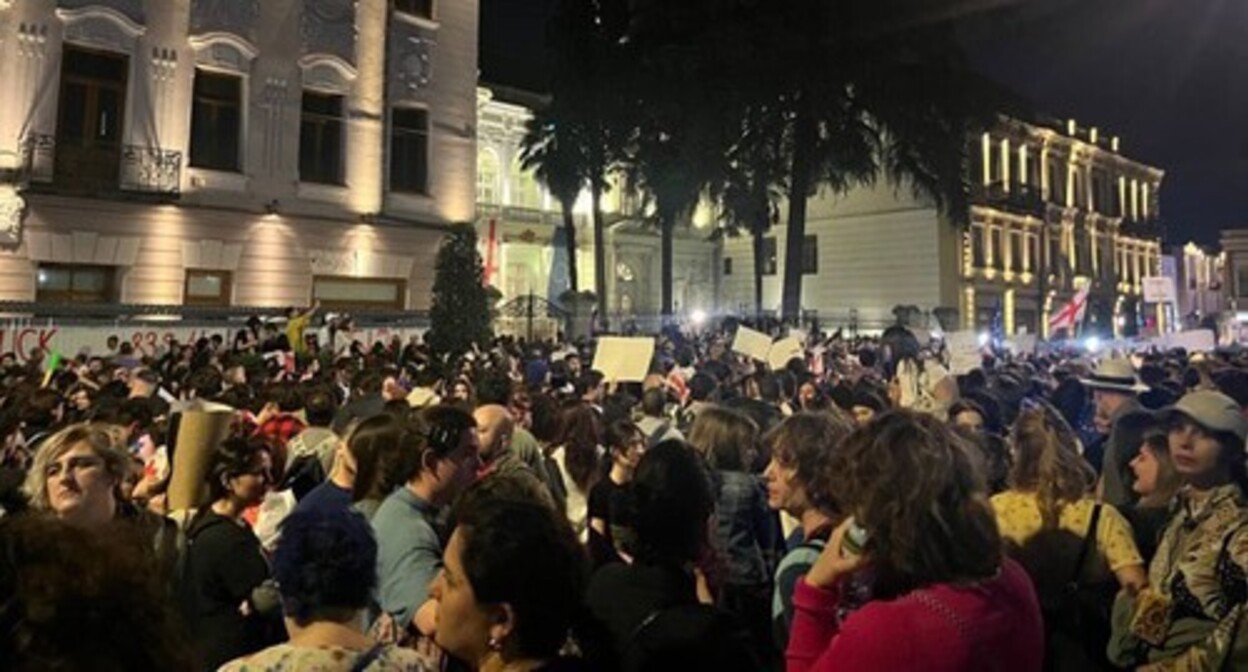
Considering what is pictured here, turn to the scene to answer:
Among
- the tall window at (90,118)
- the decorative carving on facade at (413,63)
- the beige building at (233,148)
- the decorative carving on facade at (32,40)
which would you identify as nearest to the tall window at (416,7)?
the beige building at (233,148)

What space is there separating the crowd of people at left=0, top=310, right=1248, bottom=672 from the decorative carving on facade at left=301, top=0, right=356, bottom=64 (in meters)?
19.1

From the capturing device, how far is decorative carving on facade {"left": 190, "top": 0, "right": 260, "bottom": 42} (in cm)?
2217

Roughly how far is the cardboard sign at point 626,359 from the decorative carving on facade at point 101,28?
55.9 ft

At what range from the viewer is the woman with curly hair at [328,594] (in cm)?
215

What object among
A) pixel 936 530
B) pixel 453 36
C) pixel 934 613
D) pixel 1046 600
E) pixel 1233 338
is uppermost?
pixel 453 36

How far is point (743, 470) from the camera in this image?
15.6 feet

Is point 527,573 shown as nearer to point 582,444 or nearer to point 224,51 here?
point 582,444

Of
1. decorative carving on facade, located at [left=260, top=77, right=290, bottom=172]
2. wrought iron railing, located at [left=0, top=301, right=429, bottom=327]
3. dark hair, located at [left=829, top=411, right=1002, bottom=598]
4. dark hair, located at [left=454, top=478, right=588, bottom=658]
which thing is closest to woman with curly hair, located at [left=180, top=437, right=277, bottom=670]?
dark hair, located at [left=454, top=478, right=588, bottom=658]

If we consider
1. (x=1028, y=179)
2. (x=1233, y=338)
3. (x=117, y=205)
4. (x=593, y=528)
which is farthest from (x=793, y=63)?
(x=1028, y=179)

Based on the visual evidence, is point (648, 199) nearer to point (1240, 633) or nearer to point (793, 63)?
point (793, 63)

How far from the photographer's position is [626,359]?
10.1 metres

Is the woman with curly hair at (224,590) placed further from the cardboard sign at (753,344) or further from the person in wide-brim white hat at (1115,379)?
the cardboard sign at (753,344)

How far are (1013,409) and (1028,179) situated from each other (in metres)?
46.1

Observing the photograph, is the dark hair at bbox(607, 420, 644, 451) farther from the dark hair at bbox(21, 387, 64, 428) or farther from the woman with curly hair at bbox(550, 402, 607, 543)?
the dark hair at bbox(21, 387, 64, 428)
